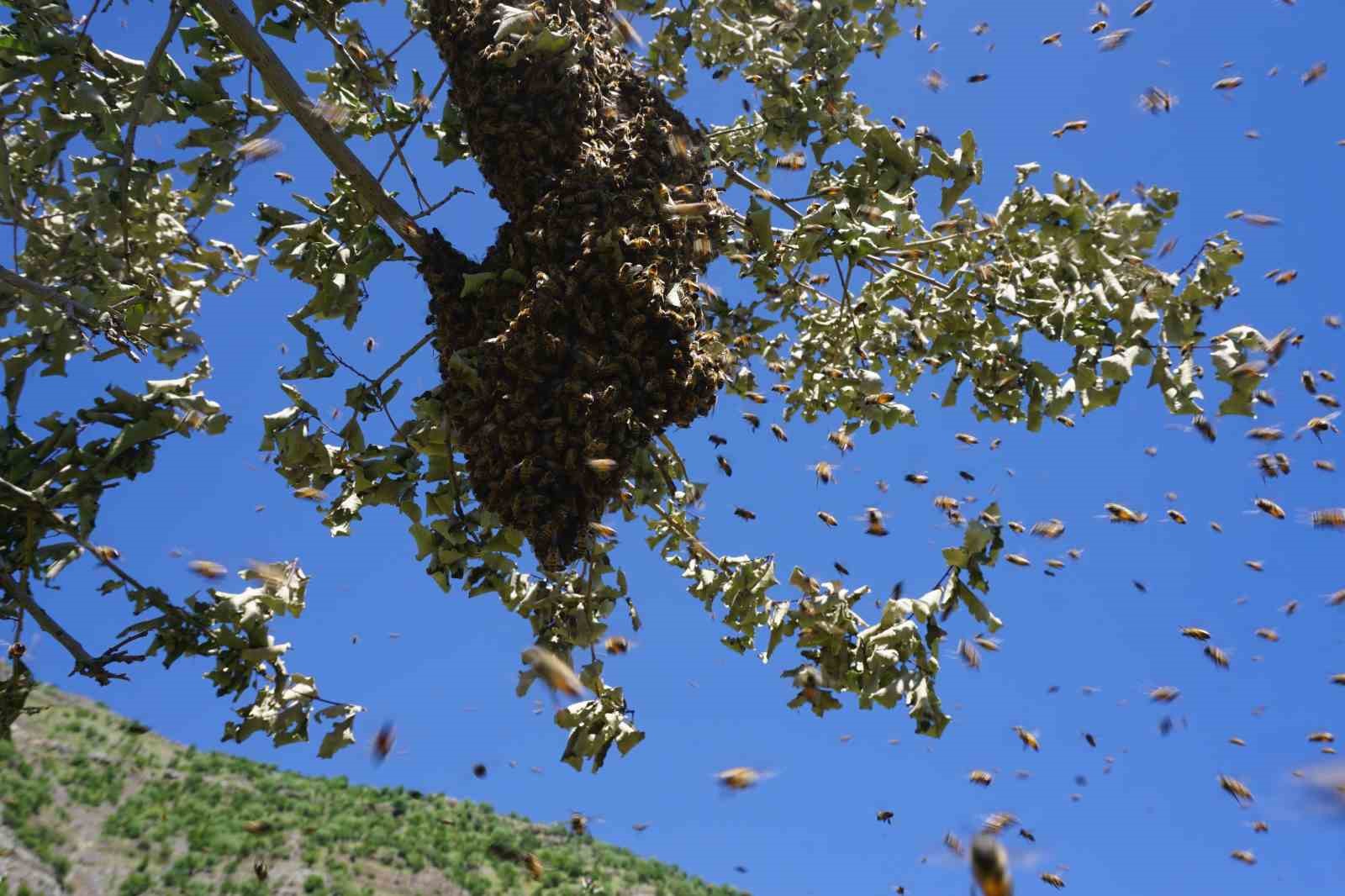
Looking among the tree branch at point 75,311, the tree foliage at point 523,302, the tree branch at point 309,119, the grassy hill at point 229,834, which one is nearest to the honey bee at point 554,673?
the tree foliage at point 523,302

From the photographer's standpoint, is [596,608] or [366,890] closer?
[596,608]

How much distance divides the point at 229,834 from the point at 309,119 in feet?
87.2

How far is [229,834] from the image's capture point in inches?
1038

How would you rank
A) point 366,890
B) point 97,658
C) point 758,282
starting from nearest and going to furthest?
point 97,658 < point 758,282 < point 366,890

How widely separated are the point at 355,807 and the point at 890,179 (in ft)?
111

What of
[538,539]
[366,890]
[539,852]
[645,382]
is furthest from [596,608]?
[539,852]

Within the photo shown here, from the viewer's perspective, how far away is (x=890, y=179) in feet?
17.9

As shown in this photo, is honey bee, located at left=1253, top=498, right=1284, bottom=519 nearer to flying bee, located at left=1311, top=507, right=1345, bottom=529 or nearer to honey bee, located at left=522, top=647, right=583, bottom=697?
flying bee, located at left=1311, top=507, right=1345, bottom=529

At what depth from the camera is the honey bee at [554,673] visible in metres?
5.09

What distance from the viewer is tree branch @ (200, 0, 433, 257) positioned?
505 cm

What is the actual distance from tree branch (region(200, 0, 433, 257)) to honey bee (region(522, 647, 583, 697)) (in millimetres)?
2239

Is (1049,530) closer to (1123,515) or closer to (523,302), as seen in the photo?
(1123,515)

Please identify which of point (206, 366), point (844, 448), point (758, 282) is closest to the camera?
point (206, 366)

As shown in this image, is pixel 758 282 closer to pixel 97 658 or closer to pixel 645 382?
pixel 645 382
